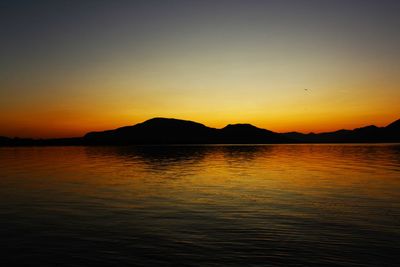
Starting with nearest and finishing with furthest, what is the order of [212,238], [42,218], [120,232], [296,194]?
[212,238], [120,232], [42,218], [296,194]

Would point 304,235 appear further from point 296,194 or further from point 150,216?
point 296,194

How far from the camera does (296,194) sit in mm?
35812

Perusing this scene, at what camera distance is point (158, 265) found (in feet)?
51.5

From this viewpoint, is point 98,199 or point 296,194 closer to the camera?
point 98,199

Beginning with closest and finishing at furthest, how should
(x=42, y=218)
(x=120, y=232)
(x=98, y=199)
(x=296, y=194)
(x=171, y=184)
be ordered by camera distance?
(x=120, y=232) → (x=42, y=218) → (x=98, y=199) → (x=296, y=194) → (x=171, y=184)

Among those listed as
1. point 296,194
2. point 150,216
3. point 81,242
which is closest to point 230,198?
point 296,194

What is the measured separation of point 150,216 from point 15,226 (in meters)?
8.70

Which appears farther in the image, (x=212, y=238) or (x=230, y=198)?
(x=230, y=198)

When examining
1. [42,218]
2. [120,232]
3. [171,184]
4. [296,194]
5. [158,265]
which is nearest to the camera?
[158,265]

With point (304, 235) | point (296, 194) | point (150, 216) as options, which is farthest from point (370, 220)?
point (150, 216)

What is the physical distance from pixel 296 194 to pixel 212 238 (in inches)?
721

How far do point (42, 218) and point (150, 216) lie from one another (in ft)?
25.0

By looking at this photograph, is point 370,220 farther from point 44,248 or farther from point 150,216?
point 44,248

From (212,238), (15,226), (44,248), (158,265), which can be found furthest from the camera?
(15,226)
